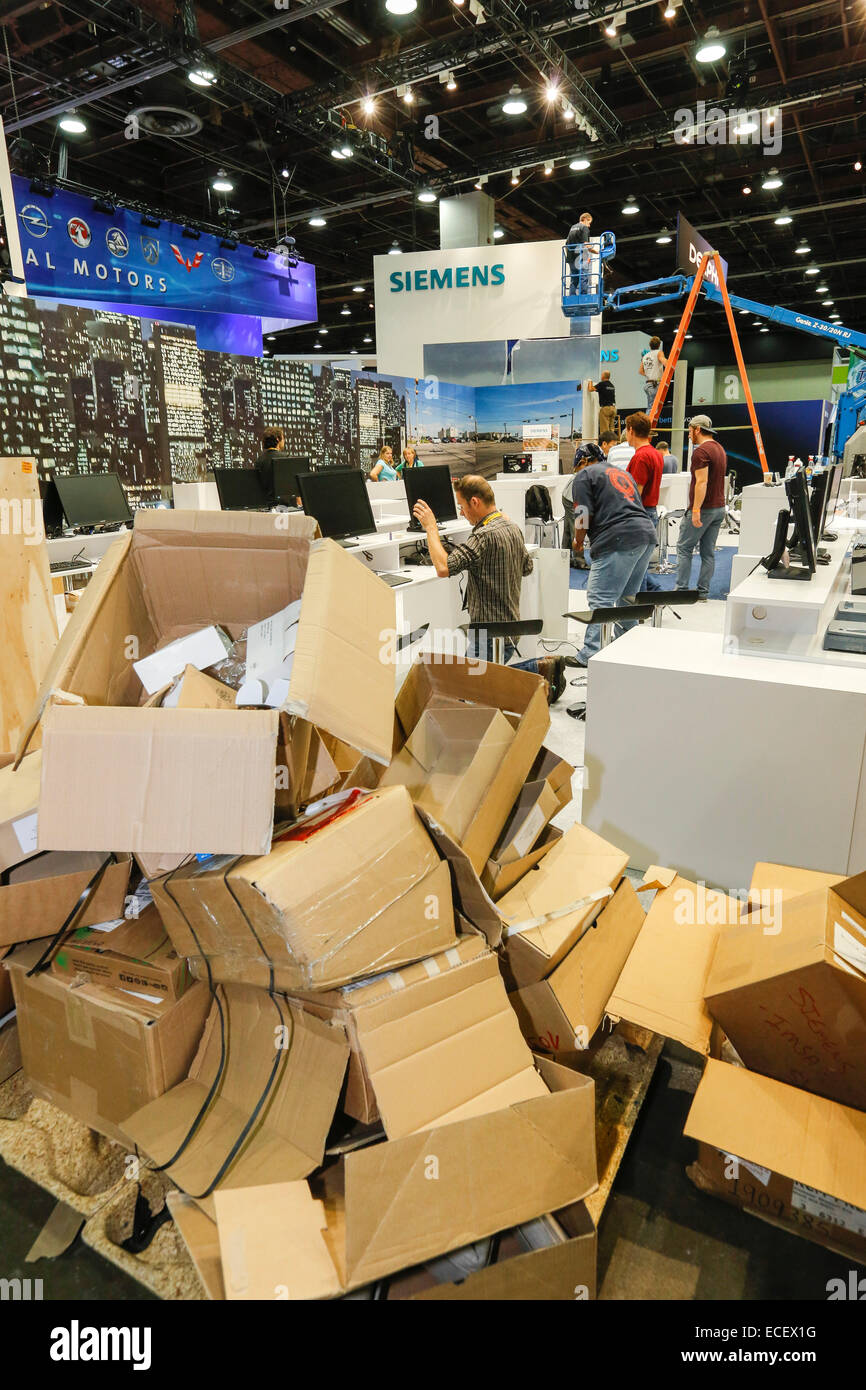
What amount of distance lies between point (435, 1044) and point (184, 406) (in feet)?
25.0

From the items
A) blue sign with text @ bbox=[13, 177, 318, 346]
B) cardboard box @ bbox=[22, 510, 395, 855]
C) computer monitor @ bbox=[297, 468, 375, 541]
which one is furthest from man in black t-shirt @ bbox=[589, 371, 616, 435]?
cardboard box @ bbox=[22, 510, 395, 855]

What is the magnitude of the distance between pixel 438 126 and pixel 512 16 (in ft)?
8.52

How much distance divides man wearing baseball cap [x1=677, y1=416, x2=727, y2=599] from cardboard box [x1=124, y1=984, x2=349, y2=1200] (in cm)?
481

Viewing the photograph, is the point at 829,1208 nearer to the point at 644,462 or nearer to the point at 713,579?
the point at 644,462

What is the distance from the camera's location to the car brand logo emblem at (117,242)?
797 centimetres

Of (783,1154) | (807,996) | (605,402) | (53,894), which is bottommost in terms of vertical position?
(783,1154)

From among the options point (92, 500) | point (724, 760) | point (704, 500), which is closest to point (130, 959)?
point (724, 760)

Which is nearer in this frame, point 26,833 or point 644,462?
point 26,833

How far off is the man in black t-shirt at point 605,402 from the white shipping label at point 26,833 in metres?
6.00

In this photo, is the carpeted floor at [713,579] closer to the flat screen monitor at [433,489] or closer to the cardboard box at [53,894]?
the flat screen monitor at [433,489]

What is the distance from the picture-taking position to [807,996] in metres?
1.43

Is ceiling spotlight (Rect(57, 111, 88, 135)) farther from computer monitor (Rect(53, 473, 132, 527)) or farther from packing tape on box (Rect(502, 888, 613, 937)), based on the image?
packing tape on box (Rect(502, 888, 613, 937))

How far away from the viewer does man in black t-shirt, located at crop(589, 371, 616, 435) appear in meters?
6.52

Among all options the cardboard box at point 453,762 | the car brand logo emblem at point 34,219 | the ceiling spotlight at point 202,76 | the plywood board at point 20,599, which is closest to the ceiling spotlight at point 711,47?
the ceiling spotlight at point 202,76
